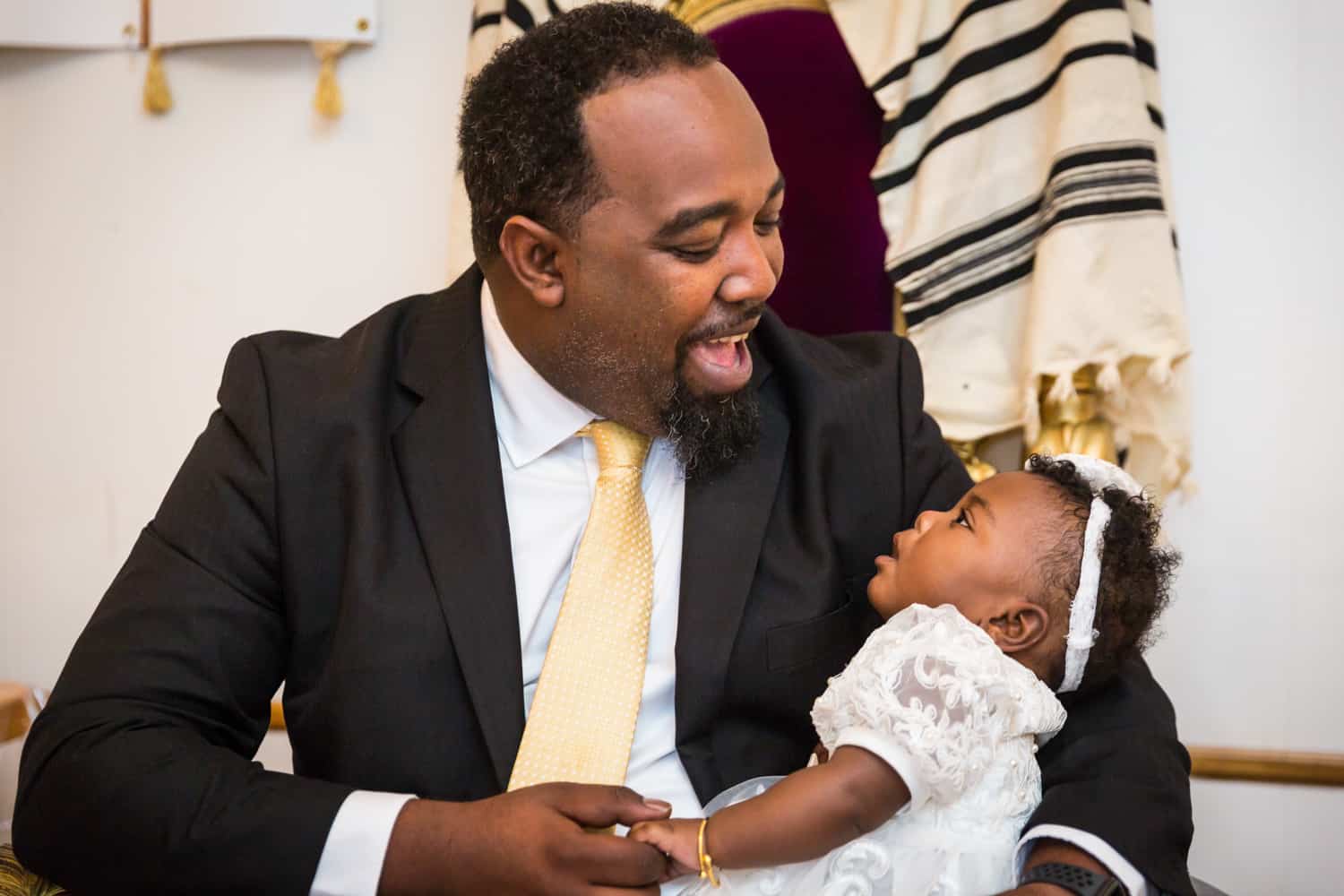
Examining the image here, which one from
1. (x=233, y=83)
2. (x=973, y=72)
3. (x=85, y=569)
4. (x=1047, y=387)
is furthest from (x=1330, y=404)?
(x=85, y=569)

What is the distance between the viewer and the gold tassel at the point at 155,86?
339cm

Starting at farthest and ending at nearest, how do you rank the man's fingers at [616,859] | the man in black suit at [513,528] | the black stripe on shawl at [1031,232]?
the black stripe on shawl at [1031,232] → the man in black suit at [513,528] → the man's fingers at [616,859]

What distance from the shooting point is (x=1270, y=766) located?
2947 mm

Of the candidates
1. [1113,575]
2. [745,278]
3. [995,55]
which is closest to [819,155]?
[995,55]

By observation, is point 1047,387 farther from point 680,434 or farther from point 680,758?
point 680,758

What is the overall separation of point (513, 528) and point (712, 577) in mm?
313

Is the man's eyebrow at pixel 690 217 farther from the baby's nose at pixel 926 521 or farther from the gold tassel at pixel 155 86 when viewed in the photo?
the gold tassel at pixel 155 86

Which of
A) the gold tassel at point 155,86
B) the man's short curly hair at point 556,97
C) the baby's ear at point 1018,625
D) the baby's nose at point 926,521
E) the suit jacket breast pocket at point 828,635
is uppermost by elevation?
the gold tassel at point 155,86

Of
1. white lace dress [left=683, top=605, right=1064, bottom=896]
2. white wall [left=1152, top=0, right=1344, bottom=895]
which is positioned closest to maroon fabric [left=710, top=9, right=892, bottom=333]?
white wall [left=1152, top=0, right=1344, bottom=895]

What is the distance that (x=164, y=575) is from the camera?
73.1 inches

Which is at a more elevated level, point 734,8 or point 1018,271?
point 734,8

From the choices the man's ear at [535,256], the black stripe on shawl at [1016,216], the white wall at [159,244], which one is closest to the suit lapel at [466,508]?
the man's ear at [535,256]

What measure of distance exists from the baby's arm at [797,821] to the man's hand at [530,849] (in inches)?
1.3

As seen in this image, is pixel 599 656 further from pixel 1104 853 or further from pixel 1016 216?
pixel 1016 216
